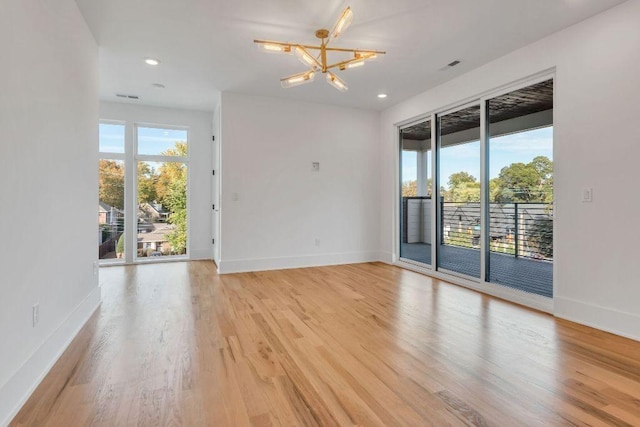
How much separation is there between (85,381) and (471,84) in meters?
4.72

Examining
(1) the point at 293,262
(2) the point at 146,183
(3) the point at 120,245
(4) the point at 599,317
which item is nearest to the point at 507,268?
(4) the point at 599,317

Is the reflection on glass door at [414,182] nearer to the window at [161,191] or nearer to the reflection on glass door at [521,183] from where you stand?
the reflection on glass door at [521,183]

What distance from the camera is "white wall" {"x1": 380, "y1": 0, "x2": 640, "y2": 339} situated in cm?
268

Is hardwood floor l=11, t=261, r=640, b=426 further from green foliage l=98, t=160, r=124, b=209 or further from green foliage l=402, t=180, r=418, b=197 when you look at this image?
green foliage l=98, t=160, r=124, b=209

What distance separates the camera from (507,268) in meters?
4.43

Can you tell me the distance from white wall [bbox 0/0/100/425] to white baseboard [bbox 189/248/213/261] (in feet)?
9.96

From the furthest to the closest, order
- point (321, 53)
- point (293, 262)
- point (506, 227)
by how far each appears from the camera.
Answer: point (293, 262)
point (506, 227)
point (321, 53)

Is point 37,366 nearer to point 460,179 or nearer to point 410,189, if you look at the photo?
point 460,179

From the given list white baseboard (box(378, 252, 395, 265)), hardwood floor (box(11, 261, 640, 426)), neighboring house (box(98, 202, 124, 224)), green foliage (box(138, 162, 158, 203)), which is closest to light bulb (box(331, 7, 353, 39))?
hardwood floor (box(11, 261, 640, 426))

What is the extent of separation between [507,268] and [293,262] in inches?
123

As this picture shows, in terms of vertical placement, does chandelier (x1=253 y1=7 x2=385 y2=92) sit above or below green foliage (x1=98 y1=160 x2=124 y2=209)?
above

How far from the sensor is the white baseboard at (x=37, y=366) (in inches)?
63.6

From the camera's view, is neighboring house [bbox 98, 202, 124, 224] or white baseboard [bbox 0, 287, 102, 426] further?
neighboring house [bbox 98, 202, 124, 224]

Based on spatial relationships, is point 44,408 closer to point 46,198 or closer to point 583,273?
point 46,198
